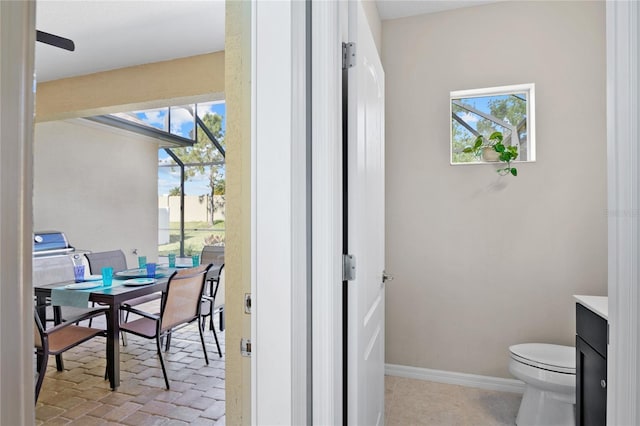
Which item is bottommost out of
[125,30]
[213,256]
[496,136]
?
[213,256]

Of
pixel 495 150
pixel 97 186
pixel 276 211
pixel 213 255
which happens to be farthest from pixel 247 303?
pixel 97 186

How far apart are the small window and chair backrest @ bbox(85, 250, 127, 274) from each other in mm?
3378

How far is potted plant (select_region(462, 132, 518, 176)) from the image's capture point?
2.47 m

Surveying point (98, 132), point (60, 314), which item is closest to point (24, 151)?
point (60, 314)

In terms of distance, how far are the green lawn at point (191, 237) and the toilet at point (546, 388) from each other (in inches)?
206

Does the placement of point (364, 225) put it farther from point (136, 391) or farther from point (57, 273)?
point (57, 273)

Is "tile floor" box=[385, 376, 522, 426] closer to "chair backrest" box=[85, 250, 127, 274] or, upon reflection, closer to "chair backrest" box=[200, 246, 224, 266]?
"chair backrest" box=[200, 246, 224, 266]

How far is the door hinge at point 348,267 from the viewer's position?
1293 millimetres

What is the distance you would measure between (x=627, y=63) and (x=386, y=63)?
6.96 ft

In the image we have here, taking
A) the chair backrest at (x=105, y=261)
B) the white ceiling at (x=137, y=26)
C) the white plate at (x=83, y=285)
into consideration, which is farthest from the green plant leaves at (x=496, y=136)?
the chair backrest at (x=105, y=261)

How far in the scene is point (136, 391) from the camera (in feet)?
8.63

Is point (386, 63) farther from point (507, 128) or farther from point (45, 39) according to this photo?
point (45, 39)

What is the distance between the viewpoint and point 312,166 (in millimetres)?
1170

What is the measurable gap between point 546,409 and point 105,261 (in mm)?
3836
